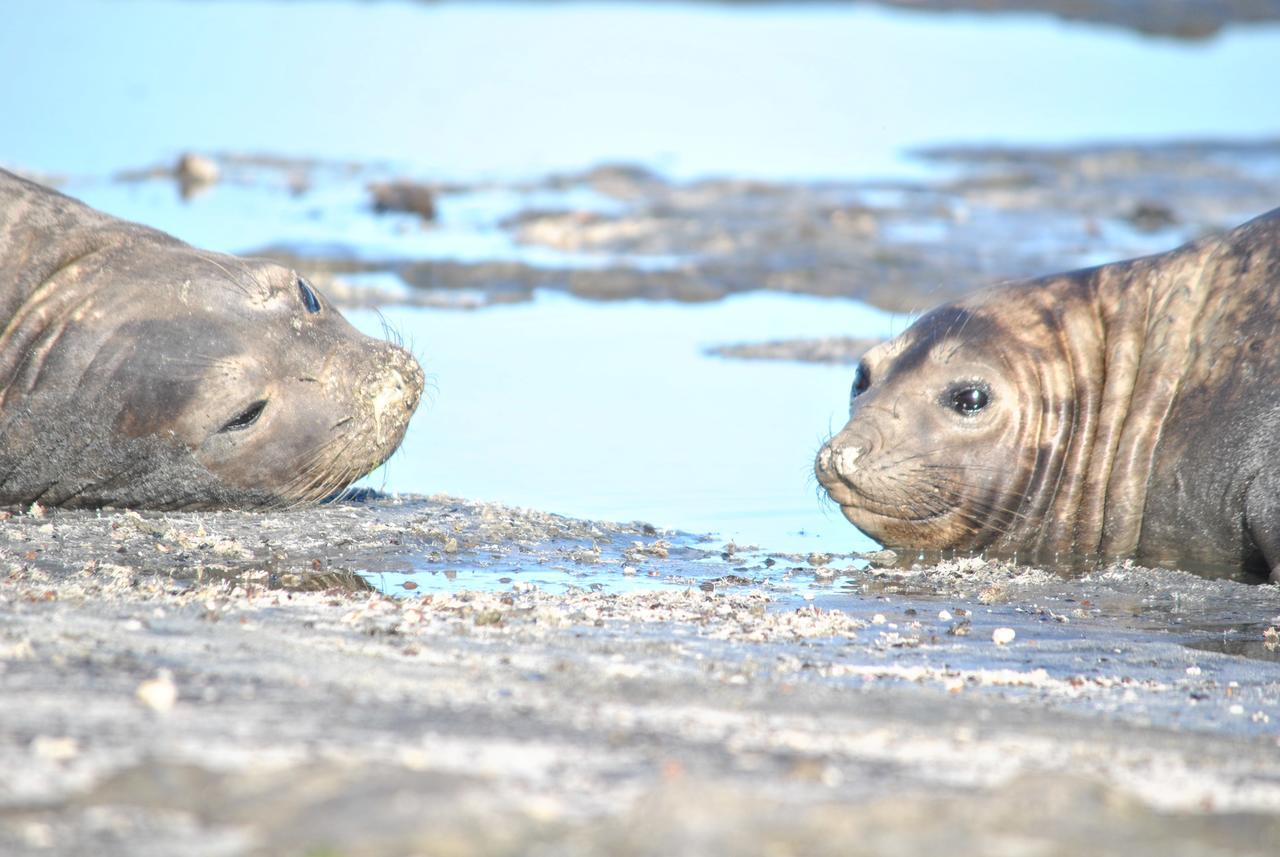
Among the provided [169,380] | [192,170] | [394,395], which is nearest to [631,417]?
[394,395]

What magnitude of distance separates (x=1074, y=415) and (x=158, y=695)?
15.0 feet

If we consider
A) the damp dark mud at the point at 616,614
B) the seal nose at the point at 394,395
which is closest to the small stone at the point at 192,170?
the damp dark mud at the point at 616,614

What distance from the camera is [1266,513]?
673 cm

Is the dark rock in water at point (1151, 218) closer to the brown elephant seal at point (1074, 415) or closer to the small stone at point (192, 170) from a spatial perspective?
the small stone at point (192, 170)

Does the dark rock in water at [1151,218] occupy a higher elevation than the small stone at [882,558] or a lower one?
higher

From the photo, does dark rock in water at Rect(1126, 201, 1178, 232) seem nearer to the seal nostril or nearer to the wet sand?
the seal nostril

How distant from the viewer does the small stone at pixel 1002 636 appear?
574 centimetres

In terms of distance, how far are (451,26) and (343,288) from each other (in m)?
27.5

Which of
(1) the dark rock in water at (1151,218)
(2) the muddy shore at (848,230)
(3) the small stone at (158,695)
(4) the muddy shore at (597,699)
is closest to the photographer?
(4) the muddy shore at (597,699)

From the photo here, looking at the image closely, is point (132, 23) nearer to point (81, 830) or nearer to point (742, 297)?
point (742, 297)

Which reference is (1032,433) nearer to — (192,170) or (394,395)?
(394,395)

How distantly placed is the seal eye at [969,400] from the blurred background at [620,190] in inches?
30.5

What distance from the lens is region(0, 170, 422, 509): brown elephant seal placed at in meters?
7.03

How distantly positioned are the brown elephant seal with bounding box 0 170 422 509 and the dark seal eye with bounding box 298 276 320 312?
0.02 meters
